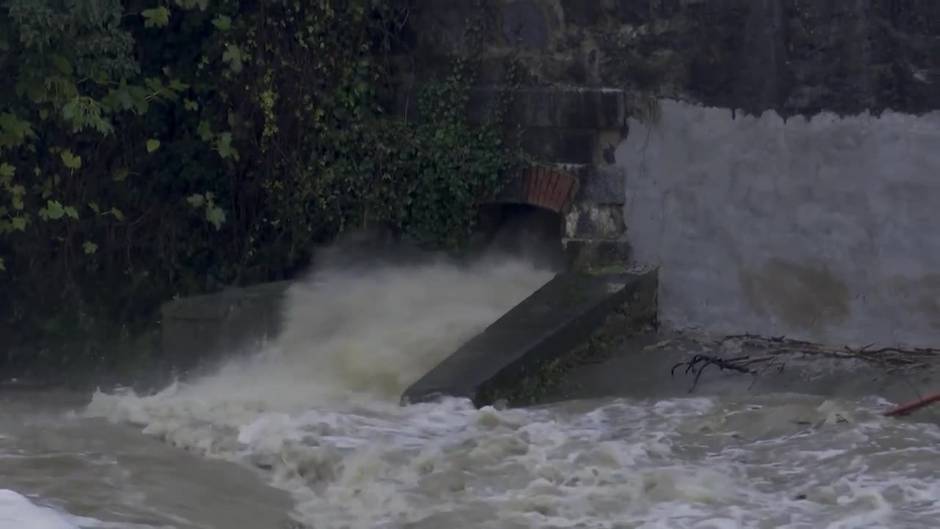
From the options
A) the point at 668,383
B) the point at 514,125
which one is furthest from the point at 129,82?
the point at 668,383

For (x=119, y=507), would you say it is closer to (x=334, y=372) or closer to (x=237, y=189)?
(x=334, y=372)

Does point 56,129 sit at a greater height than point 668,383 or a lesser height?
greater

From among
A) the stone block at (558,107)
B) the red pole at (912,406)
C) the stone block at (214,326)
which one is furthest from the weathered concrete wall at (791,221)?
the stone block at (214,326)

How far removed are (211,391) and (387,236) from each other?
80.9 inches

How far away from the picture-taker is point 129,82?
433 inches

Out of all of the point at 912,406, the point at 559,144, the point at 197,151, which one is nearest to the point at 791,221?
the point at 559,144

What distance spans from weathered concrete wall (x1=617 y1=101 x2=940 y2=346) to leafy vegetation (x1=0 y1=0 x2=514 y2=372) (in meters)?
1.11

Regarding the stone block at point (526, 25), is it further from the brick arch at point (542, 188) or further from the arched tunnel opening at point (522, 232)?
the arched tunnel opening at point (522, 232)

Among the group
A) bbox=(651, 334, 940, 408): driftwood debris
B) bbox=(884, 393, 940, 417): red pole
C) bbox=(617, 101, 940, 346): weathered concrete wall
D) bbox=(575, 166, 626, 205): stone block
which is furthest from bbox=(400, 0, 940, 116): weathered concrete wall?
bbox=(884, 393, 940, 417): red pole

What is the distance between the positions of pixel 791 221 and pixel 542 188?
64.1 inches

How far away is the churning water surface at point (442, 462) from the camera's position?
6297 millimetres

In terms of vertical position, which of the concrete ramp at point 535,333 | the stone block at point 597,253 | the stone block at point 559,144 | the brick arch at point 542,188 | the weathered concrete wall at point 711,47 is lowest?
the concrete ramp at point 535,333

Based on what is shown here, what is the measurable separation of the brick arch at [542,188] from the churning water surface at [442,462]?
57.2 inches

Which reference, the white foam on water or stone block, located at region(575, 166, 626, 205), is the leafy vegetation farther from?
the white foam on water
